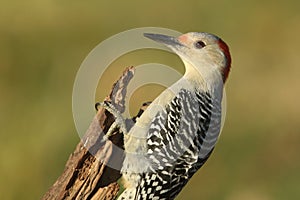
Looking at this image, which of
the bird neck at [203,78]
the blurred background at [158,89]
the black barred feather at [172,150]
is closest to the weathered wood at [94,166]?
the black barred feather at [172,150]

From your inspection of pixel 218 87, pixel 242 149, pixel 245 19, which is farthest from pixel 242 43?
pixel 218 87

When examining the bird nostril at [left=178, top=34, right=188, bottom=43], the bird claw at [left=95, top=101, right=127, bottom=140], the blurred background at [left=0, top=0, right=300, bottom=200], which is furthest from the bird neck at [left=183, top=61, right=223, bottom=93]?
the blurred background at [left=0, top=0, right=300, bottom=200]

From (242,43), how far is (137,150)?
9.74 ft

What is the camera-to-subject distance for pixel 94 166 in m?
5.17

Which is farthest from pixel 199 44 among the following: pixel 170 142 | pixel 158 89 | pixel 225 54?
pixel 158 89

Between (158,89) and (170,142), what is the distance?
1.87 m

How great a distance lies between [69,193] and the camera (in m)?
→ 5.14

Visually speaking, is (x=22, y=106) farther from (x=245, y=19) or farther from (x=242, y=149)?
(x=245, y=19)

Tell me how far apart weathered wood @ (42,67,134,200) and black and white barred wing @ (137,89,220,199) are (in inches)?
7.1

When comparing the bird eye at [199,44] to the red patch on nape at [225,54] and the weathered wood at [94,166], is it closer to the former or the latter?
the red patch on nape at [225,54]

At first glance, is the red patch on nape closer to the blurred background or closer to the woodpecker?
the woodpecker

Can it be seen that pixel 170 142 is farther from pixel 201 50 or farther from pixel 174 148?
pixel 201 50

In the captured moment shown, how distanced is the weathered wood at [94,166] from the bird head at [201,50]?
0.60 m

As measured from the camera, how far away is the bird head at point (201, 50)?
580cm
